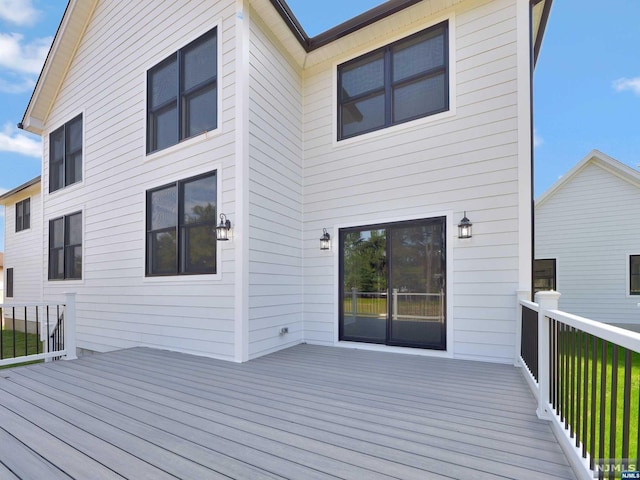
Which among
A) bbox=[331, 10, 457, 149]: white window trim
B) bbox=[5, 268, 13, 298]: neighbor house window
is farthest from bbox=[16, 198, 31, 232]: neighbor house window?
bbox=[331, 10, 457, 149]: white window trim

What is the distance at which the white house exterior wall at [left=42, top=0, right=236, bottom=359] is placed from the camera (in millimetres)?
4773

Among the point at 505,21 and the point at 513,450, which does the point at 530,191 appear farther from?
the point at 513,450

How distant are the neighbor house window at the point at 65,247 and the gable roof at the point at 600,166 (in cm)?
1239

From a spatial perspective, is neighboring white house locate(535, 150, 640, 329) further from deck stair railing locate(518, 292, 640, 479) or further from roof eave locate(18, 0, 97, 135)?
roof eave locate(18, 0, 97, 135)

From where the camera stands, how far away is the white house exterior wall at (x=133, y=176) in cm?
477

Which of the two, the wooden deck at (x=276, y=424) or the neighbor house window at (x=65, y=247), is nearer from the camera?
the wooden deck at (x=276, y=424)

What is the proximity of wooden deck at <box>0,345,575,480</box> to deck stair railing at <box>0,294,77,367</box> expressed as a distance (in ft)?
2.32

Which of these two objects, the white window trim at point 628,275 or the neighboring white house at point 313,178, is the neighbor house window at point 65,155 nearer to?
the neighboring white house at point 313,178

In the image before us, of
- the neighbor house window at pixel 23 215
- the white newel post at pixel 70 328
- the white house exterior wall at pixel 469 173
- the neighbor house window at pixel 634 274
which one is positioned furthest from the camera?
the neighbor house window at pixel 23 215

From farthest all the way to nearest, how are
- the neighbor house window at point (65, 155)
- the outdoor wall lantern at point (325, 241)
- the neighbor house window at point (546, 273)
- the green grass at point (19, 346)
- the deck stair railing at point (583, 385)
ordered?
the neighbor house window at point (546, 273) → the green grass at point (19, 346) → the neighbor house window at point (65, 155) → the outdoor wall lantern at point (325, 241) → the deck stair railing at point (583, 385)

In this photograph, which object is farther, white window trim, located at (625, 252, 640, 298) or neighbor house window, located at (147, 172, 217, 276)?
white window trim, located at (625, 252, 640, 298)

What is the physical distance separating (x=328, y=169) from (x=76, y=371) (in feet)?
15.0

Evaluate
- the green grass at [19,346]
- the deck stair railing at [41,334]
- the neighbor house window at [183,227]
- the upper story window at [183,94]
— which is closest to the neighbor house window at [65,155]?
the upper story window at [183,94]

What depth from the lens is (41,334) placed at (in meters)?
8.12
